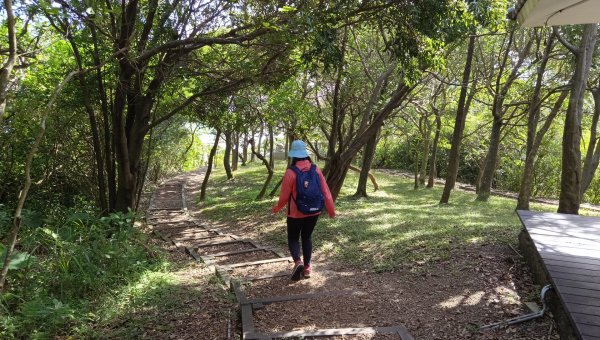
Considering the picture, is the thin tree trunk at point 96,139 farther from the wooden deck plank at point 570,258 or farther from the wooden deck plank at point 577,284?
the wooden deck plank at point 577,284

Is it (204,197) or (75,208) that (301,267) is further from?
(204,197)

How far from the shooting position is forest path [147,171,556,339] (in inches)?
152

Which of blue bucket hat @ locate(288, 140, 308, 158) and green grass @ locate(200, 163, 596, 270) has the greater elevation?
blue bucket hat @ locate(288, 140, 308, 158)

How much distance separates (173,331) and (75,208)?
709cm

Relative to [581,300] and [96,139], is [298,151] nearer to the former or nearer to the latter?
[581,300]

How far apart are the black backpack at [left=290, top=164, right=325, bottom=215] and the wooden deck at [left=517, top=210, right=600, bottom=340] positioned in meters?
2.53

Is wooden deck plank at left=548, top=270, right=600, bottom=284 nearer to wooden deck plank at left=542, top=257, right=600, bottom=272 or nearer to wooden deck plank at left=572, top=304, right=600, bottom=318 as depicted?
wooden deck plank at left=542, top=257, right=600, bottom=272

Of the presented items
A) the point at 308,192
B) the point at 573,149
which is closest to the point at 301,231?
the point at 308,192

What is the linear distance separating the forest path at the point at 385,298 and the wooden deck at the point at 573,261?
0.38 m

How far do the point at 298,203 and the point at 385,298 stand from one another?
1.50 meters

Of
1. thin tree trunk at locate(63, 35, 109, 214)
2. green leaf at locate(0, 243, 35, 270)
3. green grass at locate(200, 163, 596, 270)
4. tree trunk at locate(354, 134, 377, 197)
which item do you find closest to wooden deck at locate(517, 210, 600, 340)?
green grass at locate(200, 163, 596, 270)

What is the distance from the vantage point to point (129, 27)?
6.50 metres

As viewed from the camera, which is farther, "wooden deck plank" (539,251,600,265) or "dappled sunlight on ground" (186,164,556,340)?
"wooden deck plank" (539,251,600,265)

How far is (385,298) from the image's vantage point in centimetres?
476
